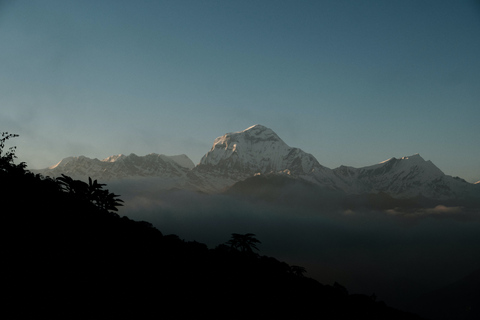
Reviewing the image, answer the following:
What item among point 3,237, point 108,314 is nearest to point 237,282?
point 108,314

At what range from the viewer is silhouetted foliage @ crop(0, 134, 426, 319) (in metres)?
24.5

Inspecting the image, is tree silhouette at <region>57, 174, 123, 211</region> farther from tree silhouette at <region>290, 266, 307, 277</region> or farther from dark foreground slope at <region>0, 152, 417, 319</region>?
tree silhouette at <region>290, 266, 307, 277</region>

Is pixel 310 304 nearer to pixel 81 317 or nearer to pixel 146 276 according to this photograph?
pixel 146 276

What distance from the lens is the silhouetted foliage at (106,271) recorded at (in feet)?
80.4

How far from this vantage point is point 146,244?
45094 millimetres

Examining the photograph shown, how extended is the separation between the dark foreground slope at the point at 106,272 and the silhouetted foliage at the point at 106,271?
7 centimetres

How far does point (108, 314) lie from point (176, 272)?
1309cm

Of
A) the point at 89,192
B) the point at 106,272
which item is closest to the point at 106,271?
→ the point at 106,272

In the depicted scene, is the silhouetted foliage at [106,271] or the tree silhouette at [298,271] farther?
the tree silhouette at [298,271]

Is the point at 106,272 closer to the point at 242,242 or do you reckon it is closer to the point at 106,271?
the point at 106,271

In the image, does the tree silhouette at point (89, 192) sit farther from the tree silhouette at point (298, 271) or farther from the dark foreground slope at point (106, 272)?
the tree silhouette at point (298, 271)

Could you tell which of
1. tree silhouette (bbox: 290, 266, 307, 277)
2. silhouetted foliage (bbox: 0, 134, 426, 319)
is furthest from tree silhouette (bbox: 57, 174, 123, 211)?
tree silhouette (bbox: 290, 266, 307, 277)

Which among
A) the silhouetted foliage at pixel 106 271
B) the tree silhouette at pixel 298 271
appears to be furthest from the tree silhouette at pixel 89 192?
the tree silhouette at pixel 298 271

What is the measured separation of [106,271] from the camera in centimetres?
3027
